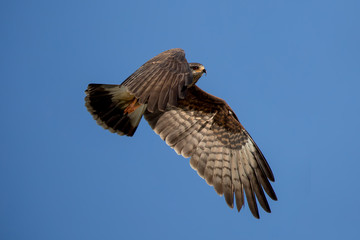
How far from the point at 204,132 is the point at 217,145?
11.1 inches

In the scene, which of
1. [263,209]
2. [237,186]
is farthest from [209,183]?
[263,209]

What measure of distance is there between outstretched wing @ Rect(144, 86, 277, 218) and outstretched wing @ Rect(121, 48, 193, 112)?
5.58 feet

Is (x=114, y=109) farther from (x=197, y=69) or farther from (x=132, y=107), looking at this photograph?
(x=197, y=69)

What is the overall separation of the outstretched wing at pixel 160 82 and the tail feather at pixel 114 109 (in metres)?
1.65

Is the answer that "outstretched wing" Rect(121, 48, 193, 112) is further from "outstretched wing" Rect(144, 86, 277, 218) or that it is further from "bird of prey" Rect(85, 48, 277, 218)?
"outstretched wing" Rect(144, 86, 277, 218)

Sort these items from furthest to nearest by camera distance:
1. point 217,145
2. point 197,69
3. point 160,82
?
point 217,145, point 197,69, point 160,82

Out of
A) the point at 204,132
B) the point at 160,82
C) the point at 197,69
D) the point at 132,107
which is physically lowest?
the point at 160,82

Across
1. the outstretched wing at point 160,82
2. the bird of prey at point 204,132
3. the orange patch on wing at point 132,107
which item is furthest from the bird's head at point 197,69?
the outstretched wing at point 160,82

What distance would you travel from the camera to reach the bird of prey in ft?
22.6

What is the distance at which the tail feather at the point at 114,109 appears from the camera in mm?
7016

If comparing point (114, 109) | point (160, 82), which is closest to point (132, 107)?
point (114, 109)

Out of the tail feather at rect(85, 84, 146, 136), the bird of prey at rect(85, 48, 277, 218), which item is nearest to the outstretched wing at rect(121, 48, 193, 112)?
the bird of prey at rect(85, 48, 277, 218)

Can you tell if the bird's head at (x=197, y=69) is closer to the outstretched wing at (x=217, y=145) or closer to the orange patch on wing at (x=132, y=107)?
the outstretched wing at (x=217, y=145)

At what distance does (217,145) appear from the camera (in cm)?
723
